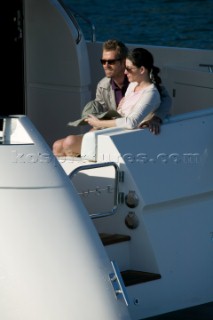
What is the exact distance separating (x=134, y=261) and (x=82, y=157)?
65 cm

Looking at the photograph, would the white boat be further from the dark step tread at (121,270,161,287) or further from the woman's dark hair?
the woman's dark hair

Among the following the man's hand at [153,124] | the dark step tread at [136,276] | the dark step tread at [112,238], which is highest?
the man's hand at [153,124]

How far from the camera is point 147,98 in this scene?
6.62 metres

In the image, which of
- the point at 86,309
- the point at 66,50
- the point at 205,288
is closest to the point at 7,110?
the point at 66,50

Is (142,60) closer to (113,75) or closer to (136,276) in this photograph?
(113,75)

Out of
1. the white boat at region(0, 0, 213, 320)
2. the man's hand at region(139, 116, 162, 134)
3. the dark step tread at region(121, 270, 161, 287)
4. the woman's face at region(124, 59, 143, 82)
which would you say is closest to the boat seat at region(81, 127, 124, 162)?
the white boat at region(0, 0, 213, 320)

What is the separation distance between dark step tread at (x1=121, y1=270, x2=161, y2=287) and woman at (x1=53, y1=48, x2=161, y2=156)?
74 centimetres

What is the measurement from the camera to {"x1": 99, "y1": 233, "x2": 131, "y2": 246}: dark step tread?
21.3 ft

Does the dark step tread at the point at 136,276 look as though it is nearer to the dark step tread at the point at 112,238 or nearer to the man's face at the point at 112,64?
the dark step tread at the point at 112,238

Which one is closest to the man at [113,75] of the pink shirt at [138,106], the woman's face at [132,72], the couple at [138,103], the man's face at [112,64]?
the man's face at [112,64]

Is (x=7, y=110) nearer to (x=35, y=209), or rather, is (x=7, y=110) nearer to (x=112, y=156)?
(x=112, y=156)

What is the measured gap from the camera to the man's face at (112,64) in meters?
7.13

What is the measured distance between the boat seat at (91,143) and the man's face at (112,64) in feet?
2.37

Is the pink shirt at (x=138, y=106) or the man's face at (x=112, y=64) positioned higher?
the man's face at (x=112, y=64)
